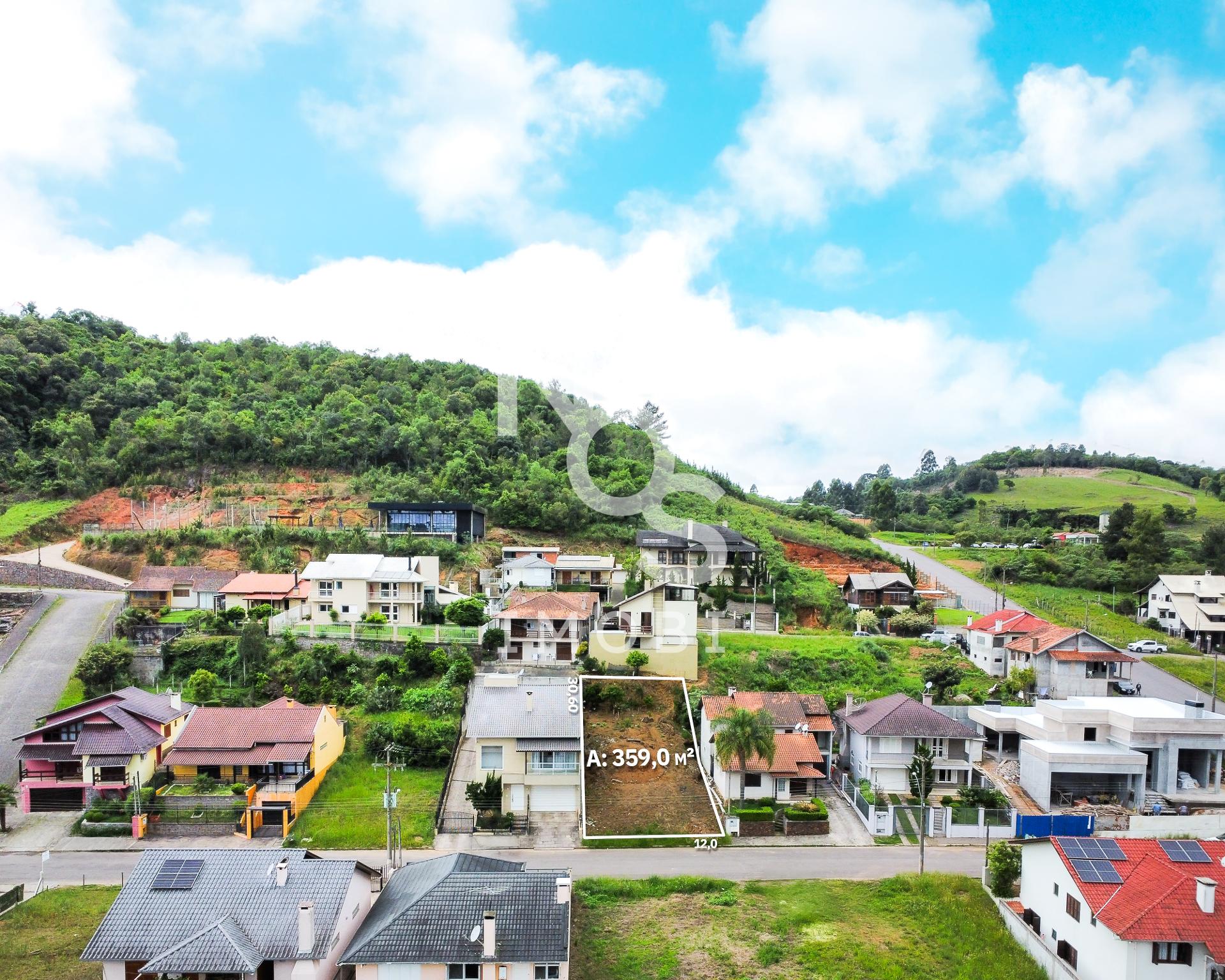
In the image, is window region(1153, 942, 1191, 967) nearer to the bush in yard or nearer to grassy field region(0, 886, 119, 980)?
the bush in yard

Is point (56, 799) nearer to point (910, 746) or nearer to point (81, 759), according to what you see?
point (81, 759)

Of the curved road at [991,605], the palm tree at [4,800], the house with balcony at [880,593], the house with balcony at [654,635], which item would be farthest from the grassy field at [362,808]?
the curved road at [991,605]

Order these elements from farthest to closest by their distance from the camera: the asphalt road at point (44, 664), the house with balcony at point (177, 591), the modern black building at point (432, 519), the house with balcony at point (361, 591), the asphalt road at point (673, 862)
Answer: the modern black building at point (432, 519) < the house with balcony at point (177, 591) < the house with balcony at point (361, 591) < the asphalt road at point (44, 664) < the asphalt road at point (673, 862)

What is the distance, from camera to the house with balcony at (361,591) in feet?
105

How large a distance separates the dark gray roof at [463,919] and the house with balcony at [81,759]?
10.8 meters

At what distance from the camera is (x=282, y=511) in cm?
4653

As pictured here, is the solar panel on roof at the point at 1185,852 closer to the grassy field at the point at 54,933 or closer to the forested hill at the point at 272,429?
the grassy field at the point at 54,933

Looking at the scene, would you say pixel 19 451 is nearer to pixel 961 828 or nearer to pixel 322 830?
pixel 322 830

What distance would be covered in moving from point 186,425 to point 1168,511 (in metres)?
73.0

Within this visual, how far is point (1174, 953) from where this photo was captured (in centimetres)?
1291

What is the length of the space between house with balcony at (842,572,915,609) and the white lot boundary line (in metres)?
17.2

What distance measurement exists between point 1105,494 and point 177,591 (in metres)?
75.2

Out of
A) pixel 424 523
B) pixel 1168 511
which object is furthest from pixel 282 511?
pixel 1168 511

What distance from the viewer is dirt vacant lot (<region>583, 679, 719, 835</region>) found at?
20.4 m
